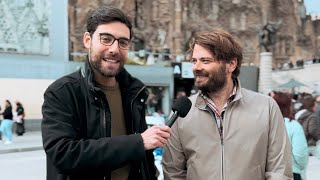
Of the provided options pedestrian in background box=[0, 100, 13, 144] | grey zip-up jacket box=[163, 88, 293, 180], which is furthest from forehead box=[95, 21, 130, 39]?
pedestrian in background box=[0, 100, 13, 144]

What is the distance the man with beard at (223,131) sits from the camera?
2564mm

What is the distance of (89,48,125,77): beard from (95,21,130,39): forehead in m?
0.11

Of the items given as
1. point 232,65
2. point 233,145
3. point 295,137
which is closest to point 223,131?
point 233,145

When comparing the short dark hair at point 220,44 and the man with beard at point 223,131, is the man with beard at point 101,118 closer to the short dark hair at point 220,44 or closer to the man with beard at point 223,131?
the man with beard at point 223,131

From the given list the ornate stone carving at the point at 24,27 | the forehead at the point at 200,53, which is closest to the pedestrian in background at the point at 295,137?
the forehead at the point at 200,53

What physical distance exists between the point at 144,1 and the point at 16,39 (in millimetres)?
22814

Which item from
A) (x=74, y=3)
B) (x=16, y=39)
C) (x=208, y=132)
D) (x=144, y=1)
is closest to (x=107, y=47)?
(x=208, y=132)

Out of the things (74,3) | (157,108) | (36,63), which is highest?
(74,3)

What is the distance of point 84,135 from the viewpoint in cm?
223

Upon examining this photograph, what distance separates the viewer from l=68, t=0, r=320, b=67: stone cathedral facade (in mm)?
39944

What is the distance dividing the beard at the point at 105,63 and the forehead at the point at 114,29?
0.35ft

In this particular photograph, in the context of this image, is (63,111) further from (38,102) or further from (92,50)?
(38,102)

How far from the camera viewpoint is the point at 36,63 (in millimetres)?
22562

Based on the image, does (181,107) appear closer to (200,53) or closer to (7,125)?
(200,53)
